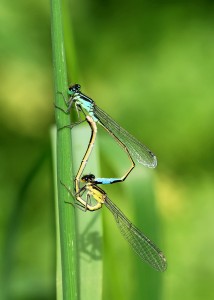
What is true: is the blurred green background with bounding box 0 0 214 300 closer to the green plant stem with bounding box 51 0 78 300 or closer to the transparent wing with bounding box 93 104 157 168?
the transparent wing with bounding box 93 104 157 168

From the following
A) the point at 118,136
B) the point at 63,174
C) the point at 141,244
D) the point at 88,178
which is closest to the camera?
the point at 63,174

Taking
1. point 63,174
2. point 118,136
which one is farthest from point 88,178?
point 63,174

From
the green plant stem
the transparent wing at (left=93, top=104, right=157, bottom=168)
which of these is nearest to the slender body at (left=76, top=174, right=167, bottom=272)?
the transparent wing at (left=93, top=104, right=157, bottom=168)

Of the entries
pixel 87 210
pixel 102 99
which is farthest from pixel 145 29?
pixel 87 210

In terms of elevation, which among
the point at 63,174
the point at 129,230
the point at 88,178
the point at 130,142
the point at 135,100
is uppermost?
the point at 135,100

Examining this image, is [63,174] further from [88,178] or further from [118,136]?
[118,136]

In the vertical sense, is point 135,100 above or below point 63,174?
above

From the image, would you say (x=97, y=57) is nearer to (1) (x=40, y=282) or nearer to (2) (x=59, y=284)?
(1) (x=40, y=282)
